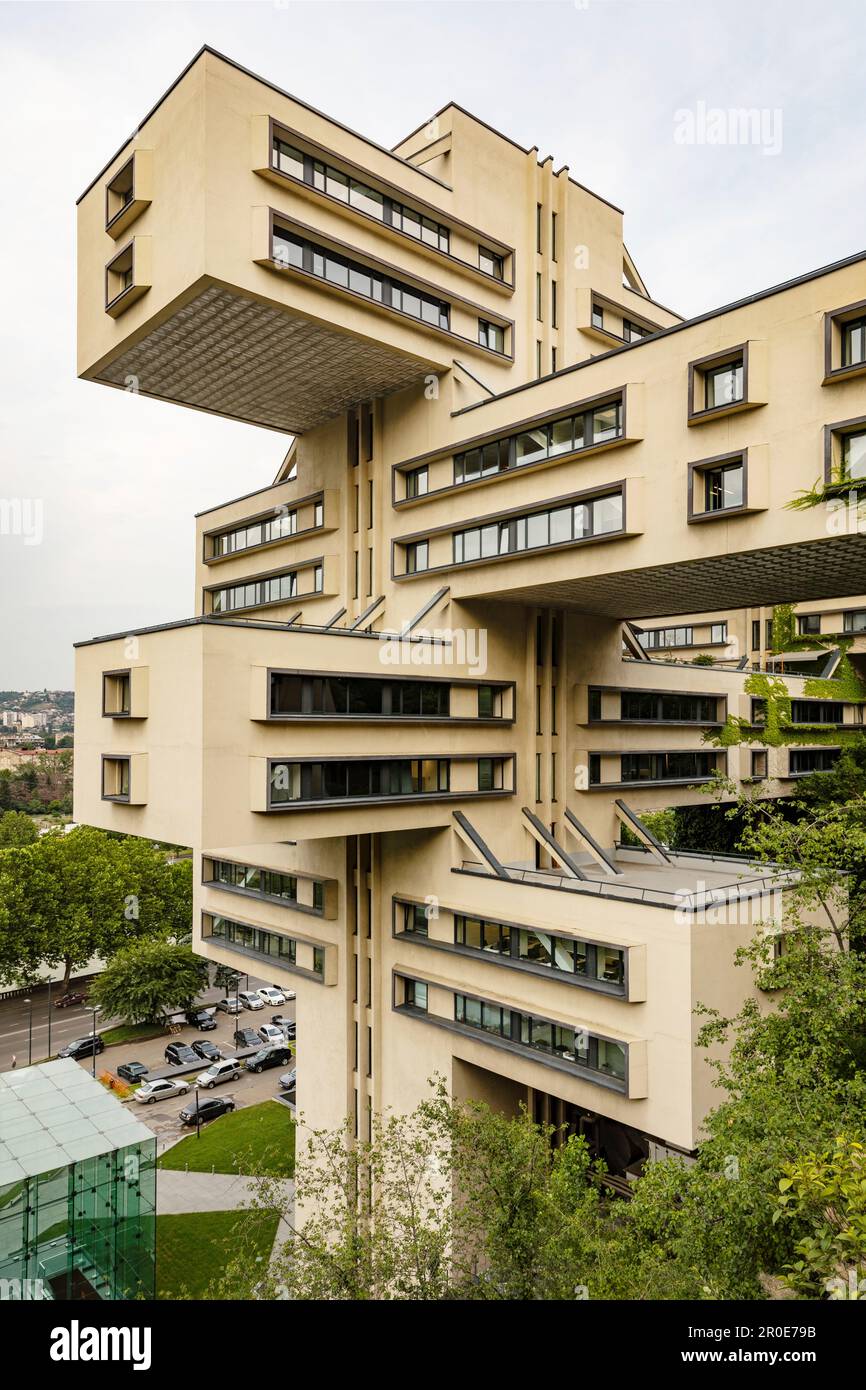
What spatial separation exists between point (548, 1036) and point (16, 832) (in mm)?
88446

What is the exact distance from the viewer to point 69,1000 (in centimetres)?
6806

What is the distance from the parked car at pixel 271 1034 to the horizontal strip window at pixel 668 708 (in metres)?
41.2

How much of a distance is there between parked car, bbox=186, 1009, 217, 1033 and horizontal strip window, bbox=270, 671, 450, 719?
48.5m

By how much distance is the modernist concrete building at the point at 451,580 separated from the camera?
21.4 metres

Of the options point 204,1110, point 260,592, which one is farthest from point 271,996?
point 260,592

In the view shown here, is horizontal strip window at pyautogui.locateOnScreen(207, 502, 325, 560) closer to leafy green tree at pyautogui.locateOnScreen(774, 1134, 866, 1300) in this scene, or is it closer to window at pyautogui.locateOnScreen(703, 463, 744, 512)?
window at pyautogui.locateOnScreen(703, 463, 744, 512)

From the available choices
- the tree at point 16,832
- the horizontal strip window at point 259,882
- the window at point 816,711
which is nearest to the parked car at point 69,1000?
the tree at point 16,832

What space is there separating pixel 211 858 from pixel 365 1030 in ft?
41.5

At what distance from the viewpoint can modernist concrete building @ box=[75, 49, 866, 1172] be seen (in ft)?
70.1

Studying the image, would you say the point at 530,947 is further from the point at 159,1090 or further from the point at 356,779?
the point at 159,1090

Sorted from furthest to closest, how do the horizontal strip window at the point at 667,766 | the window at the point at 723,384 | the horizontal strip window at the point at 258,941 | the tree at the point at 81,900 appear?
the tree at the point at 81,900
the horizontal strip window at the point at 667,766
the horizontal strip window at the point at 258,941
the window at the point at 723,384

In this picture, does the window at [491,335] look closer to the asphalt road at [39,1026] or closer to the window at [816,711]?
the window at [816,711]

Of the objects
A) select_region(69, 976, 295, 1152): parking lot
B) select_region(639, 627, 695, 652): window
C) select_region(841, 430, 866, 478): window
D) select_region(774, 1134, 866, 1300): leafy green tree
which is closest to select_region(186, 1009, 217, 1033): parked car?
select_region(69, 976, 295, 1152): parking lot
